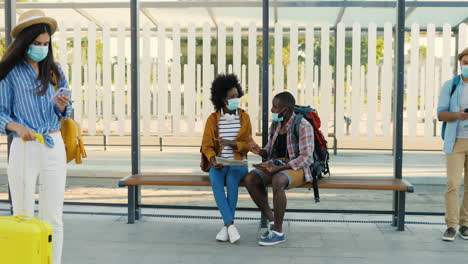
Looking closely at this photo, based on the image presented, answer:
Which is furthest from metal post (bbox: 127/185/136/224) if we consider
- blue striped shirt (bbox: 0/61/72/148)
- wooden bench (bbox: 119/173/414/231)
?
blue striped shirt (bbox: 0/61/72/148)

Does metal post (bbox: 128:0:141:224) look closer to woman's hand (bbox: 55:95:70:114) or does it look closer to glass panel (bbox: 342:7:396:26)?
woman's hand (bbox: 55:95:70:114)

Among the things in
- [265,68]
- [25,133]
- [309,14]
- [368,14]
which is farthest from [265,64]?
[25,133]

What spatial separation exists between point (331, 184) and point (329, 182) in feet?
0.28

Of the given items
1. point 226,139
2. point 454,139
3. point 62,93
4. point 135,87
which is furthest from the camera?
point 135,87

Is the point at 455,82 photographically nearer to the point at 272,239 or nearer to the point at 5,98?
the point at 272,239

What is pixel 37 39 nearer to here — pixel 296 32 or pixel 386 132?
pixel 296 32

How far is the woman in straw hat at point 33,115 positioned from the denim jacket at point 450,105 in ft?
9.95

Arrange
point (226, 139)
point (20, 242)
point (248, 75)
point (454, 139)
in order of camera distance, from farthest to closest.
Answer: point (248, 75) < point (226, 139) < point (454, 139) < point (20, 242)

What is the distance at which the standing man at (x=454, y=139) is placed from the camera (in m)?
5.00

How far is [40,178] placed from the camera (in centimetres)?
341

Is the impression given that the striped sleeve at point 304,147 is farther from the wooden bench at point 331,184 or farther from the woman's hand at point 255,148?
the woman's hand at point 255,148

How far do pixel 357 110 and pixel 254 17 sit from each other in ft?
7.05

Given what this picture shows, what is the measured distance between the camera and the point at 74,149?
3.70 metres

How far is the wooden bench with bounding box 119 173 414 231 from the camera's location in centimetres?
499
